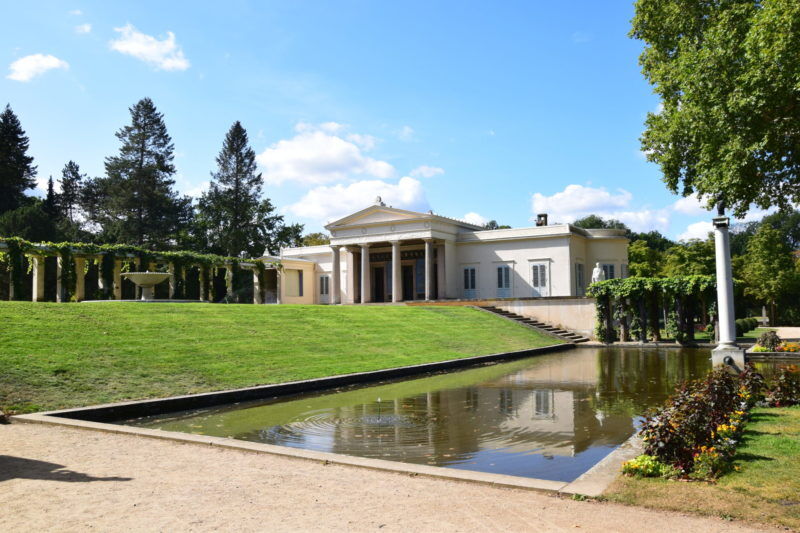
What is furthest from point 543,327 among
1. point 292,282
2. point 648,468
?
point 648,468

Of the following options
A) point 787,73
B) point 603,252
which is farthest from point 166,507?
point 603,252

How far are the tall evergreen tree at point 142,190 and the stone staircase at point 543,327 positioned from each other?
3679 centimetres

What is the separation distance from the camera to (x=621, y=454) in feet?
21.5

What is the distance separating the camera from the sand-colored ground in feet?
14.5

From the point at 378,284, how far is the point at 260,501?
4046 cm

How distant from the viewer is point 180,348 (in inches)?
562

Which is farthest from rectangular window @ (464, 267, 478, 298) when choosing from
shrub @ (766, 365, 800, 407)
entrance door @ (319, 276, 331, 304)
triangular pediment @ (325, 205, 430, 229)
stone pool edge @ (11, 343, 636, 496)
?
shrub @ (766, 365, 800, 407)

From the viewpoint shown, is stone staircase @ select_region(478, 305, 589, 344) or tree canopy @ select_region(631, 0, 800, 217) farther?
stone staircase @ select_region(478, 305, 589, 344)

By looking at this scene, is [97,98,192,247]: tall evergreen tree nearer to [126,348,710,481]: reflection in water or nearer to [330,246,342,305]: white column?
[330,246,342,305]: white column

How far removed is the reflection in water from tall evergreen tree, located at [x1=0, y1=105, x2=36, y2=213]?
54.5 meters

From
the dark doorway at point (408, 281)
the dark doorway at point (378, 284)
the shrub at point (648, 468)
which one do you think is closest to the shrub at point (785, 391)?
the shrub at point (648, 468)

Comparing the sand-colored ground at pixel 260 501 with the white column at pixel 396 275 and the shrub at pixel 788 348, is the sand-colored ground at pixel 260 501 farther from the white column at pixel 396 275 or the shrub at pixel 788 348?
the white column at pixel 396 275

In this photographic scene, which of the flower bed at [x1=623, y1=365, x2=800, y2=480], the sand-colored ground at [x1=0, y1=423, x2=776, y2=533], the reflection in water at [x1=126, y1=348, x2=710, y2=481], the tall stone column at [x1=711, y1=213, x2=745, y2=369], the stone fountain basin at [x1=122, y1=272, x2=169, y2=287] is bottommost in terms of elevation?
the reflection in water at [x1=126, y1=348, x2=710, y2=481]

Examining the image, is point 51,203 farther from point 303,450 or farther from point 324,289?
point 303,450
